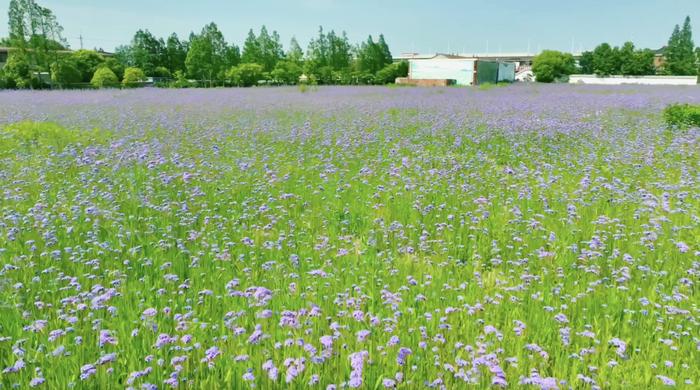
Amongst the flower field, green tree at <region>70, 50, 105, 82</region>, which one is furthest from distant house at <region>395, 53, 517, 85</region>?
the flower field

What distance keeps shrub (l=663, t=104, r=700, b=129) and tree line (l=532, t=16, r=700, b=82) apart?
85136 mm

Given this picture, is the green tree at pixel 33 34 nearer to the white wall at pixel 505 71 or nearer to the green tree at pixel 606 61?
the white wall at pixel 505 71

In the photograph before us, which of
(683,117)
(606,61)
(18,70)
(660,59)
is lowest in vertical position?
(683,117)

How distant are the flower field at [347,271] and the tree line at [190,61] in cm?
4649

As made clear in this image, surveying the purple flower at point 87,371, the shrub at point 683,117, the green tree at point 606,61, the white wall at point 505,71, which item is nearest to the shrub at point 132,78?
the shrub at point 683,117

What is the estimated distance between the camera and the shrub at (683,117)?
12.4 metres

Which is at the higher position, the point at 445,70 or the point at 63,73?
the point at 445,70

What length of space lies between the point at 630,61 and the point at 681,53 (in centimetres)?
1081

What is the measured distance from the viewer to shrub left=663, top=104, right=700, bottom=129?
12.4 meters

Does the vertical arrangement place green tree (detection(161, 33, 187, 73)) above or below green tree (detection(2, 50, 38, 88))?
above

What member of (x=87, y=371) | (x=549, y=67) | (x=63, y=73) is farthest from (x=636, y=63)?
(x=87, y=371)

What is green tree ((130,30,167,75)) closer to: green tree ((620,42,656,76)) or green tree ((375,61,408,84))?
green tree ((375,61,408,84))

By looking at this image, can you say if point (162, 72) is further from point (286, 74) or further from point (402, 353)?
point (402, 353)

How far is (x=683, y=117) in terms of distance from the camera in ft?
41.3
